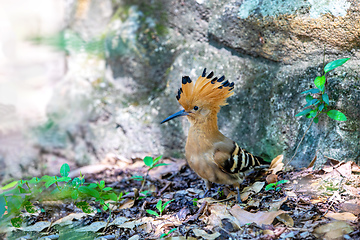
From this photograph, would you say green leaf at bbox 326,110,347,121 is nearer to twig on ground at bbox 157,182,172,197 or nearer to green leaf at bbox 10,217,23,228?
twig on ground at bbox 157,182,172,197

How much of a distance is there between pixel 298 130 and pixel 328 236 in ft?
4.82

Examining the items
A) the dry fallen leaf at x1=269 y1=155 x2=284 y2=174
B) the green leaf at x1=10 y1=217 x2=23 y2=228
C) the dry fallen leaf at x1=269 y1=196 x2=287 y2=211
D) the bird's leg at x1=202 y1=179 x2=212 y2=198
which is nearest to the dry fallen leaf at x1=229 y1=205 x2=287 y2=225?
the dry fallen leaf at x1=269 y1=196 x2=287 y2=211

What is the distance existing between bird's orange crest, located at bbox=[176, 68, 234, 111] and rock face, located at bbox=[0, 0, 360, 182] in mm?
691

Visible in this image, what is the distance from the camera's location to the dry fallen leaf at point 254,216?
2.71 metres

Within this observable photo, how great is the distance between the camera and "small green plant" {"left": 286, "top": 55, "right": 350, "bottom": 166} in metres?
3.17

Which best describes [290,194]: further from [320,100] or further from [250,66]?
[250,66]

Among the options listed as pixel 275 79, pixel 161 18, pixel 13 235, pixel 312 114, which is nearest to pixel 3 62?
pixel 161 18

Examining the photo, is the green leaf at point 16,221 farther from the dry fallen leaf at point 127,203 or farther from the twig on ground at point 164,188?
the twig on ground at point 164,188

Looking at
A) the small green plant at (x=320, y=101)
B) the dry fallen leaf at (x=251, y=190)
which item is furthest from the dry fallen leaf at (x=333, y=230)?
the small green plant at (x=320, y=101)

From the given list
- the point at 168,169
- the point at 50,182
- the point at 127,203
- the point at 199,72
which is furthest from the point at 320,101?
the point at 50,182

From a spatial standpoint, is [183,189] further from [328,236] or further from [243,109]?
[328,236]

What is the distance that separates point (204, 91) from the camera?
3.48m

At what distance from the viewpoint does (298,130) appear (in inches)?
146

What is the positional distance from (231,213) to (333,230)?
2.72 ft
